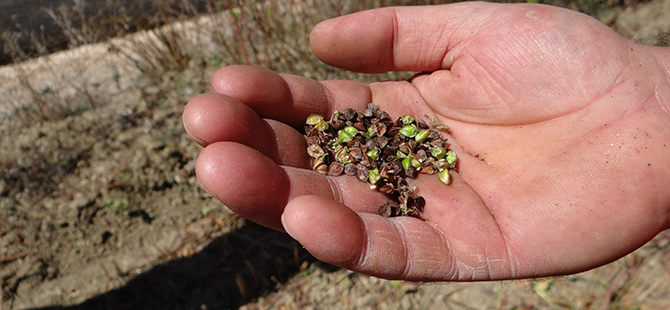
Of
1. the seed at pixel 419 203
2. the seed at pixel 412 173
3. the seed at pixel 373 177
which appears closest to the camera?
the seed at pixel 419 203

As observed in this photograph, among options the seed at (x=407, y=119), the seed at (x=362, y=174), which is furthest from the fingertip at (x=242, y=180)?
the seed at (x=407, y=119)

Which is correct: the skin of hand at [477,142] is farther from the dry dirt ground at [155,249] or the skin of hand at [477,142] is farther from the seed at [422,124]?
the dry dirt ground at [155,249]

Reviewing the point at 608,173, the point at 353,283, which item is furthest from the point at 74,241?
the point at 608,173

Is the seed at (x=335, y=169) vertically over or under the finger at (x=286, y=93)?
under

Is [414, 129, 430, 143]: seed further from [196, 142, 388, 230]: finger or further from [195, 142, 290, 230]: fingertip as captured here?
[195, 142, 290, 230]: fingertip

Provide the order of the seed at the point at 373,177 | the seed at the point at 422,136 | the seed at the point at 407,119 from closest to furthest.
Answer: the seed at the point at 373,177, the seed at the point at 422,136, the seed at the point at 407,119

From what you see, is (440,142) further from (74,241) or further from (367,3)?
(74,241)

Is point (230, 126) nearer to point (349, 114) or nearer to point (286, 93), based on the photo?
point (286, 93)

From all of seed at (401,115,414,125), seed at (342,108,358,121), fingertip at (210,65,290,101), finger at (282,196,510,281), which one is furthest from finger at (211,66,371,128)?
finger at (282,196,510,281)

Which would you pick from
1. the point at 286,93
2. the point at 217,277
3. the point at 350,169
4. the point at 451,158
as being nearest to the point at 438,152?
the point at 451,158
